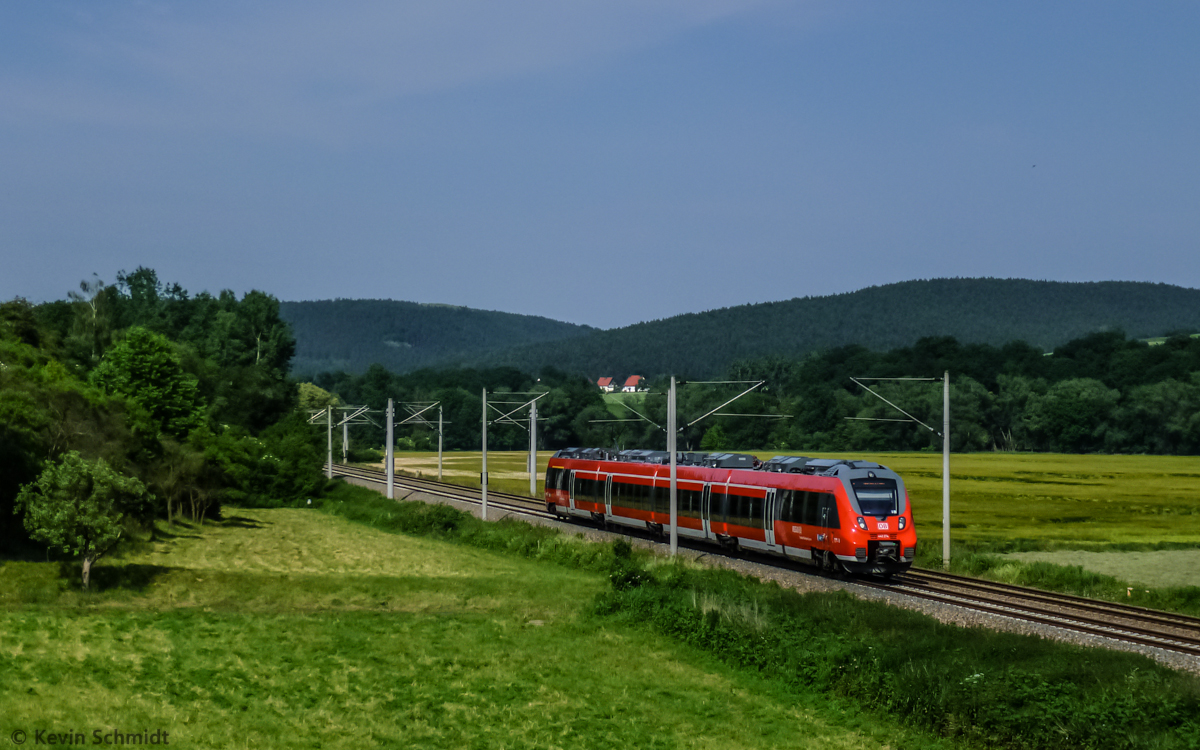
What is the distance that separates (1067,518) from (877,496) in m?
36.0

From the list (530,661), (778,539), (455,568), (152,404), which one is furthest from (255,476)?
(530,661)

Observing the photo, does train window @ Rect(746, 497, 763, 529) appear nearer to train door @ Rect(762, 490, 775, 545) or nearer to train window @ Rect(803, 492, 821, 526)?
train door @ Rect(762, 490, 775, 545)

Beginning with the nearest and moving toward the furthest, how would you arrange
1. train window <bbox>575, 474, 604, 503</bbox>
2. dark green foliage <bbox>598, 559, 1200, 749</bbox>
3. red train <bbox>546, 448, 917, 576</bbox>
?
dark green foliage <bbox>598, 559, 1200, 749</bbox> → red train <bbox>546, 448, 917, 576</bbox> → train window <bbox>575, 474, 604, 503</bbox>

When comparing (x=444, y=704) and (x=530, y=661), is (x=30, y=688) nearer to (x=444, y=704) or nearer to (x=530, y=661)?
(x=444, y=704)

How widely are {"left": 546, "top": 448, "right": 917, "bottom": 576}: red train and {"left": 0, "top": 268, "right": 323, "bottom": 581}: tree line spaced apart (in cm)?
2109

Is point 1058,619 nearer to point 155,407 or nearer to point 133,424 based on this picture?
point 133,424

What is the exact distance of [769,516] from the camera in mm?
39438

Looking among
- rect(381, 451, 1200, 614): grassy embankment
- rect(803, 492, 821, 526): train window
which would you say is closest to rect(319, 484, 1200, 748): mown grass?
rect(803, 492, 821, 526): train window

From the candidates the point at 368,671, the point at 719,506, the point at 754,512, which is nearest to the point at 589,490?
the point at 719,506

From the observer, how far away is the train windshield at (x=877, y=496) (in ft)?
115

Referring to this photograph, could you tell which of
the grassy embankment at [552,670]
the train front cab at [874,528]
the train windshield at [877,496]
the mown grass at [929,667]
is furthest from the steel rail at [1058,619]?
the grassy embankment at [552,670]

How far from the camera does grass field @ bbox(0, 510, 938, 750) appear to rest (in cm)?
1875

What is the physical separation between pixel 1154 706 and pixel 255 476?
6724cm

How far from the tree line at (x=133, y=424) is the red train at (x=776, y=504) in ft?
69.2
